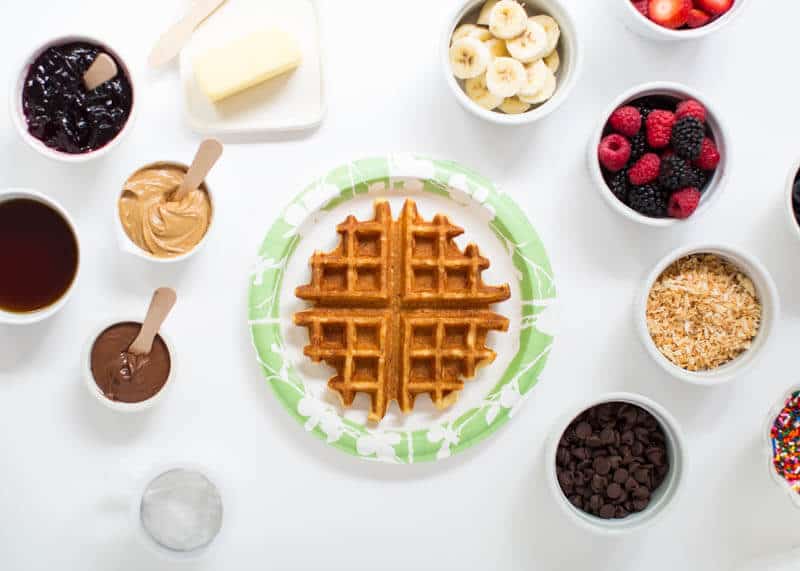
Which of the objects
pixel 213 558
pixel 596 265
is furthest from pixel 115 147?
pixel 596 265

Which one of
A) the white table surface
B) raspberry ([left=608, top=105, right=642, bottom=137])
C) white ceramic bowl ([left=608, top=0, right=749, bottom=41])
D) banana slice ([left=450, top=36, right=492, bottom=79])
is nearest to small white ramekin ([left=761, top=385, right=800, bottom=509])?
the white table surface

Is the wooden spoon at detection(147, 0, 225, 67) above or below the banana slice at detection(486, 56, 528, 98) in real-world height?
above

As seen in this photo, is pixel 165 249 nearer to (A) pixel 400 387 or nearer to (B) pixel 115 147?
(B) pixel 115 147

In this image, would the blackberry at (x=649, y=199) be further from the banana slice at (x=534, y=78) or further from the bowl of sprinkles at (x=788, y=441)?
the bowl of sprinkles at (x=788, y=441)

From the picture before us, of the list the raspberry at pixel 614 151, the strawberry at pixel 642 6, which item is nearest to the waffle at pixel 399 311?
the raspberry at pixel 614 151

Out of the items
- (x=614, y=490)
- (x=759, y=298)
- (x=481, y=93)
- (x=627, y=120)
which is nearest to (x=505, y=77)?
(x=481, y=93)

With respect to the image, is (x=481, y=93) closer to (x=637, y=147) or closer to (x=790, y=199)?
(x=637, y=147)

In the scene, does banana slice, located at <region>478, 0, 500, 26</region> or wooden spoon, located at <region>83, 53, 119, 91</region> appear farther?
banana slice, located at <region>478, 0, 500, 26</region>

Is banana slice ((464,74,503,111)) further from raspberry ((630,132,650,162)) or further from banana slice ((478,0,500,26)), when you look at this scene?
raspberry ((630,132,650,162))
